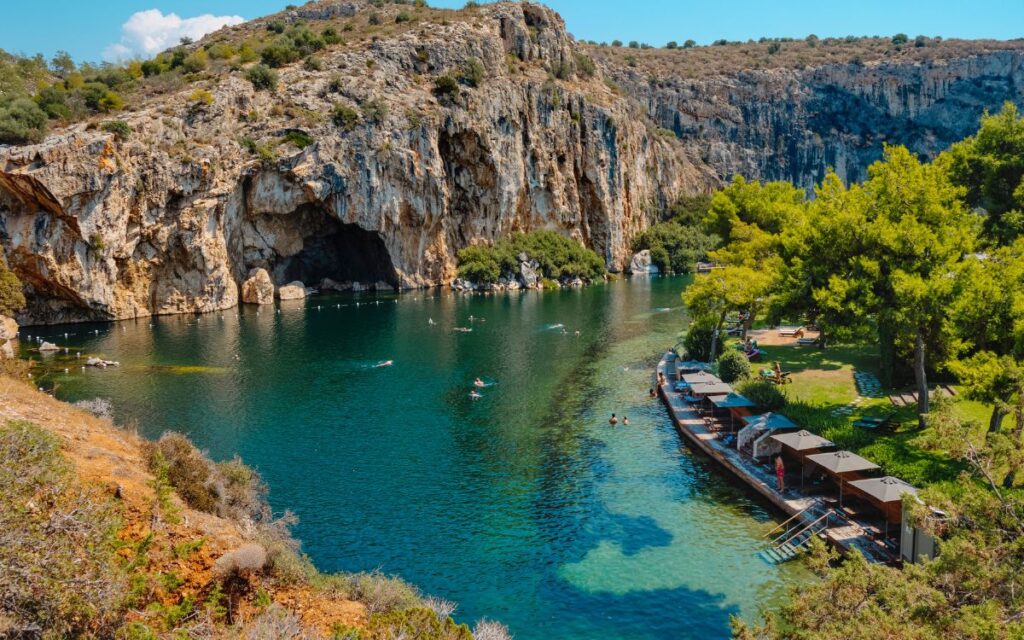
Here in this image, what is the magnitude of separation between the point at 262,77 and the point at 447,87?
24581 mm

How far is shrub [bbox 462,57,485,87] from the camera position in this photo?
3816 inches

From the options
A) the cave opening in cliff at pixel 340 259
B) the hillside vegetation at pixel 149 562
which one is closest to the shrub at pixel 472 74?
Answer: the cave opening in cliff at pixel 340 259

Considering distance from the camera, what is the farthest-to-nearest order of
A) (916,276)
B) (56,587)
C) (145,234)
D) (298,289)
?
(298,289) → (145,234) → (916,276) → (56,587)

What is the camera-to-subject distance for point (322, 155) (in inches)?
3182

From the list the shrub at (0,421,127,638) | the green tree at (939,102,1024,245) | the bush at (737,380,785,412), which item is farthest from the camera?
Answer: the green tree at (939,102,1024,245)

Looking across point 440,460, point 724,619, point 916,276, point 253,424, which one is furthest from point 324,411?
point 916,276

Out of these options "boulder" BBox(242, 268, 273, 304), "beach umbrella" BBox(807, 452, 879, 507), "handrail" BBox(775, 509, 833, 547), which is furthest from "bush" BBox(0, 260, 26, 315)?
"beach umbrella" BBox(807, 452, 879, 507)

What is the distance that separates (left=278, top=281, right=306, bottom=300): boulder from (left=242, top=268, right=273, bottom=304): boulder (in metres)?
2.61

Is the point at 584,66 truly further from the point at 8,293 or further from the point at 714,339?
the point at 8,293

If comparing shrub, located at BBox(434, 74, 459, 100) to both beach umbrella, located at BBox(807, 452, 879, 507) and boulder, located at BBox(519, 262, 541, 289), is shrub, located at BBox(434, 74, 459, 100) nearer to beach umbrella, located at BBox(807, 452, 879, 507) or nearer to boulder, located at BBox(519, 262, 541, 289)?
boulder, located at BBox(519, 262, 541, 289)

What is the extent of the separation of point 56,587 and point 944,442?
639 inches

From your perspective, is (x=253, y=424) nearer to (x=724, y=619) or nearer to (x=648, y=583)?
(x=648, y=583)

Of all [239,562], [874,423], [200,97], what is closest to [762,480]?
[874,423]

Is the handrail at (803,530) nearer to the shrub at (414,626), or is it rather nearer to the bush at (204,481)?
the shrub at (414,626)
